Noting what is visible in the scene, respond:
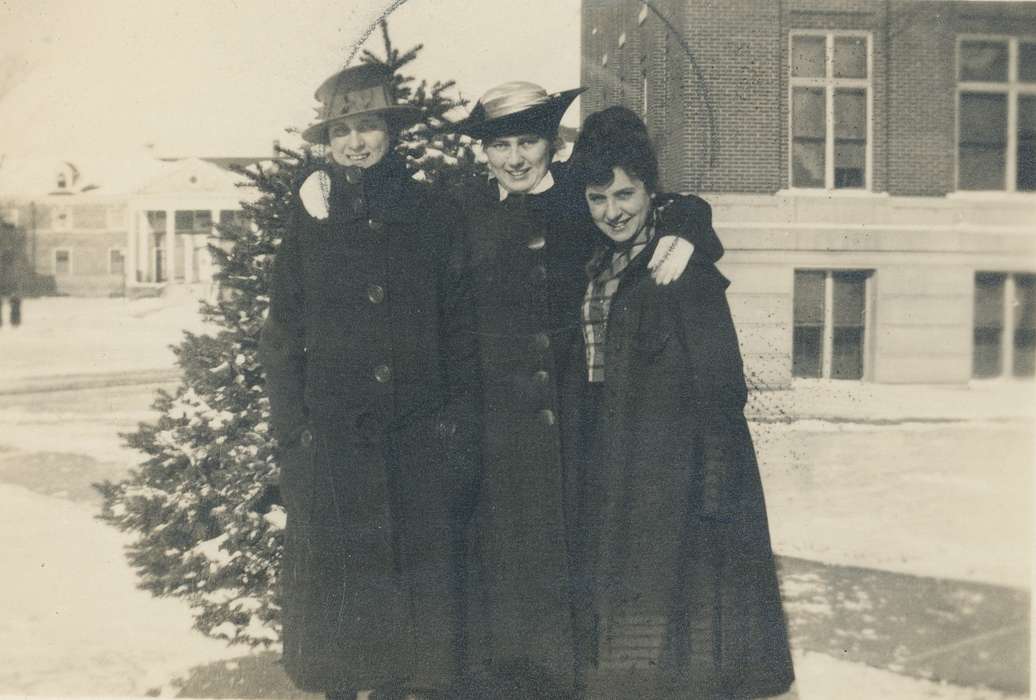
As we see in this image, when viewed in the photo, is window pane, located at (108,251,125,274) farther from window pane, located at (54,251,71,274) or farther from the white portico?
window pane, located at (54,251,71,274)

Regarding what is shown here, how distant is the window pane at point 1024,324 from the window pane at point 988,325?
0.06m

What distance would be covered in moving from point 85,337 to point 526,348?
102 inches

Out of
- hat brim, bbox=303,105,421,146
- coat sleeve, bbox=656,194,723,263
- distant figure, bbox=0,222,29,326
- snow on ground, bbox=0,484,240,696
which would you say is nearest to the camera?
coat sleeve, bbox=656,194,723,263

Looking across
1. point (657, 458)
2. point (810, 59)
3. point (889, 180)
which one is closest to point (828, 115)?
point (810, 59)

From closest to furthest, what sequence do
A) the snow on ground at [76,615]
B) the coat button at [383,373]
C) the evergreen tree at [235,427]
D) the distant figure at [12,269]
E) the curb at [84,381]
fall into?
the coat button at [383,373]
the evergreen tree at [235,427]
the snow on ground at [76,615]
the curb at [84,381]
the distant figure at [12,269]

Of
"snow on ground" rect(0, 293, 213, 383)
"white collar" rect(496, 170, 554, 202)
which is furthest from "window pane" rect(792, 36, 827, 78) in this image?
"snow on ground" rect(0, 293, 213, 383)

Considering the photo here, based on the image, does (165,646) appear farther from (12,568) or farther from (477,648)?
(477,648)

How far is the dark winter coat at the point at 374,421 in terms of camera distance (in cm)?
304

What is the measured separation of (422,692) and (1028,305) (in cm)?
320

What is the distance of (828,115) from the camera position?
13.0 feet

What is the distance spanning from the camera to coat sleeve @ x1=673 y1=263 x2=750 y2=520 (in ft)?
10.3

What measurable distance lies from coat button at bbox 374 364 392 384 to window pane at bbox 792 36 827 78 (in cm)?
241

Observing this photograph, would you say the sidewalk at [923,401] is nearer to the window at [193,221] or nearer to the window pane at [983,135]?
the window pane at [983,135]

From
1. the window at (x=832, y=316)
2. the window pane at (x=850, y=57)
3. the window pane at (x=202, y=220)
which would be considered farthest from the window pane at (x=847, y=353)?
the window pane at (x=202, y=220)
